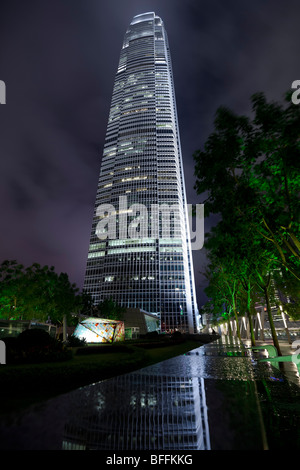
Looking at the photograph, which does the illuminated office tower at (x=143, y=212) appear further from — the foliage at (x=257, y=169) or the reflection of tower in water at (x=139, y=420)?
the reflection of tower in water at (x=139, y=420)

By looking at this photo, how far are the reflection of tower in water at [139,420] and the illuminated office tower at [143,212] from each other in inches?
3578

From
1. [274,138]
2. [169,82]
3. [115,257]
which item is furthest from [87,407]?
[169,82]

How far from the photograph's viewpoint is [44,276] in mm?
35906

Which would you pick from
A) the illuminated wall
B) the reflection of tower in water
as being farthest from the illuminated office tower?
the reflection of tower in water

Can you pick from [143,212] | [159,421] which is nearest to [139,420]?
[159,421]

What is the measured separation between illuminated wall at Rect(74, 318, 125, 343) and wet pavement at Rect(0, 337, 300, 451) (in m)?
35.8

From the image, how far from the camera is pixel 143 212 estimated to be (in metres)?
108

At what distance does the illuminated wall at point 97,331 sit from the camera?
1449 inches

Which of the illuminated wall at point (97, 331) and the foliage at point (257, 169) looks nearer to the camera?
the foliage at point (257, 169)

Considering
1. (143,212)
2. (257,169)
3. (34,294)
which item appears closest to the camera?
(257,169)

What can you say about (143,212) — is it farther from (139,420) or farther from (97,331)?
(139,420)

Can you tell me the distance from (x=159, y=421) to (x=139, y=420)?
0.93 feet

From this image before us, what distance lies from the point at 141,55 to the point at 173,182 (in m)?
107

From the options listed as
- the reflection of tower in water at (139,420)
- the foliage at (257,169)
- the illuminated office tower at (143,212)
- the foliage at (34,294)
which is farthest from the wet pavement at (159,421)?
the illuminated office tower at (143,212)
